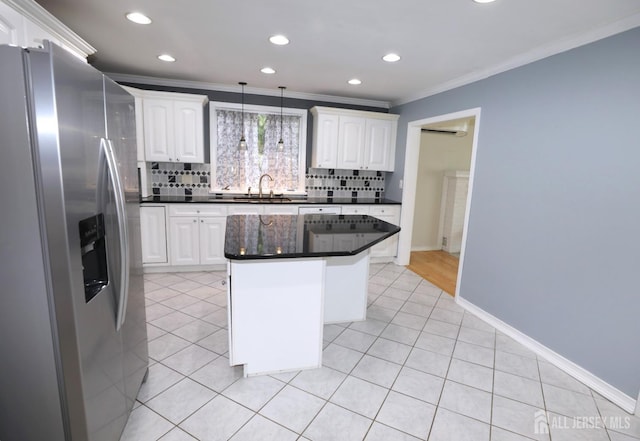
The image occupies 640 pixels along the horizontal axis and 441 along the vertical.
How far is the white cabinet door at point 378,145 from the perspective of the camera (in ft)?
14.9

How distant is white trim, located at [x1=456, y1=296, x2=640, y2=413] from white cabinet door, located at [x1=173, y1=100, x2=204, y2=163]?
3.64 meters

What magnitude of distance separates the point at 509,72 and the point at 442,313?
2286 mm

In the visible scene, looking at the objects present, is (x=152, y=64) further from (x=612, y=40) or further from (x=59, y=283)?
(x=612, y=40)

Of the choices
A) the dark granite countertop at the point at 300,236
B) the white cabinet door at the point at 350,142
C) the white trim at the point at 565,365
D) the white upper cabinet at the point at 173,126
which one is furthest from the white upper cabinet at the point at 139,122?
the white trim at the point at 565,365

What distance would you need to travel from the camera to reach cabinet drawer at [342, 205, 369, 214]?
436cm

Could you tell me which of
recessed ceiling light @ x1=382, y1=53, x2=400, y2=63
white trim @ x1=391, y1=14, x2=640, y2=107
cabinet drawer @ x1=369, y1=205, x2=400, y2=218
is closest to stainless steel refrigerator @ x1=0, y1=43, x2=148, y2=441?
recessed ceiling light @ x1=382, y1=53, x2=400, y2=63

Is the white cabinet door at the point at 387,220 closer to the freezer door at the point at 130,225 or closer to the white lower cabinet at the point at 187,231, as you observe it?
the white lower cabinet at the point at 187,231

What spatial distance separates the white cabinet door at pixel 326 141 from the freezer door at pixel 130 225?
2.89 m

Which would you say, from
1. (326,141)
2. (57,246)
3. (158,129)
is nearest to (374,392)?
(57,246)

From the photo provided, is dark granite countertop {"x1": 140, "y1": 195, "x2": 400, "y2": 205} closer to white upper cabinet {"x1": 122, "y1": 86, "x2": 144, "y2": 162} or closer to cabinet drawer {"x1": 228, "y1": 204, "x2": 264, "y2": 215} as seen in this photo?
cabinet drawer {"x1": 228, "y1": 204, "x2": 264, "y2": 215}

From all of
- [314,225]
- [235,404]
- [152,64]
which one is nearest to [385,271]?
[314,225]

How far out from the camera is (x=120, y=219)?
136 centimetres

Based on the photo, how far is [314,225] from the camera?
2.64 m

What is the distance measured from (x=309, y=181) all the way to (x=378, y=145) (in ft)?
3.73
